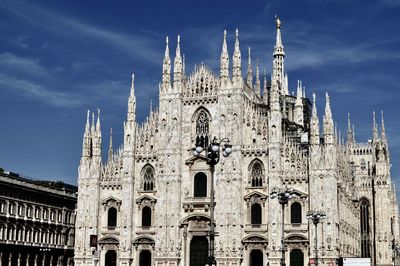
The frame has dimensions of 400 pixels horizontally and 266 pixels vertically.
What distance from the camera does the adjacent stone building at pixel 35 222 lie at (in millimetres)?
83375

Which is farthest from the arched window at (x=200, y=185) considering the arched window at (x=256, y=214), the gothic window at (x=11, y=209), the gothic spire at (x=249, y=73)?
the gothic window at (x=11, y=209)

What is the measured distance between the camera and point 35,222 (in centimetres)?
8912

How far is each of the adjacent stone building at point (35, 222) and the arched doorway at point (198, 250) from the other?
2350 centimetres

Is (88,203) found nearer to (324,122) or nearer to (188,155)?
(188,155)

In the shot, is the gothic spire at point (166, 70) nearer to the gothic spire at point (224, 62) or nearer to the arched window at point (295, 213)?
the gothic spire at point (224, 62)

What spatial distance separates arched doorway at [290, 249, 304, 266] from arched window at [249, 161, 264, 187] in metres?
8.16

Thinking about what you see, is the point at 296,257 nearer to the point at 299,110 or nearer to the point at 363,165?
the point at 299,110

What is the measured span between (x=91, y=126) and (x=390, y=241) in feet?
182

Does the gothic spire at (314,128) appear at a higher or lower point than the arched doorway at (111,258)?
higher

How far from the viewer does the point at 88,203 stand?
80312 mm

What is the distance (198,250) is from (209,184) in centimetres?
756

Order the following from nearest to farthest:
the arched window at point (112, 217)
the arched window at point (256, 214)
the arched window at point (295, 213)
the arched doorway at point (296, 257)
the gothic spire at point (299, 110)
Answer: the arched doorway at point (296, 257), the arched window at point (295, 213), the arched window at point (256, 214), the arched window at point (112, 217), the gothic spire at point (299, 110)

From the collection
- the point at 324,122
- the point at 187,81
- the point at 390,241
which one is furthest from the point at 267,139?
the point at 390,241

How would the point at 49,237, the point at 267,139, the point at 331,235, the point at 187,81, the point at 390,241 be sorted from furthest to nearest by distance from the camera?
1. the point at 390,241
2. the point at 49,237
3. the point at 187,81
4. the point at 267,139
5. the point at 331,235
